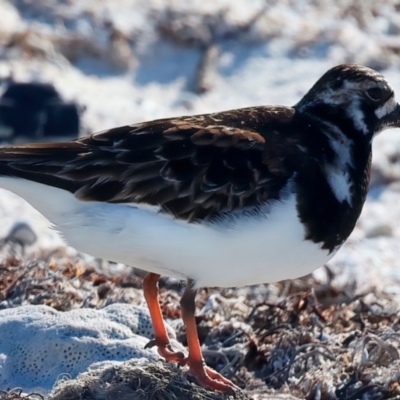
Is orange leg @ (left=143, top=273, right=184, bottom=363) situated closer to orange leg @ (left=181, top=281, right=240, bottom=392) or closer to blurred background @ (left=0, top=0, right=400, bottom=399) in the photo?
orange leg @ (left=181, top=281, right=240, bottom=392)

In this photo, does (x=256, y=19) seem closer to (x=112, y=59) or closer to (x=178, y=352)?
(x=112, y=59)

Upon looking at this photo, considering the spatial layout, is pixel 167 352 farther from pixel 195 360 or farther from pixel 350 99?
pixel 350 99

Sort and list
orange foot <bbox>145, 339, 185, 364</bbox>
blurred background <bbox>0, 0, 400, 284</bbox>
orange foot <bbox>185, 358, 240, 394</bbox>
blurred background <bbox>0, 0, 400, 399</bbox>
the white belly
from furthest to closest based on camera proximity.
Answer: blurred background <bbox>0, 0, 400, 284</bbox>, blurred background <bbox>0, 0, 400, 399</bbox>, orange foot <bbox>145, 339, 185, 364</bbox>, orange foot <bbox>185, 358, 240, 394</bbox>, the white belly

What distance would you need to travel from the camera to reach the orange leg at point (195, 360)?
3459 mm

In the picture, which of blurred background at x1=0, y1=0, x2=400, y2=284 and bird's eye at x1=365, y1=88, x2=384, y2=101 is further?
blurred background at x1=0, y1=0, x2=400, y2=284

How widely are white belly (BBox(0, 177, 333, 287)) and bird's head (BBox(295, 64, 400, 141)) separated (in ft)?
1.58

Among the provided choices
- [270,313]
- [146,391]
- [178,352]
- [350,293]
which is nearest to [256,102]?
[350,293]

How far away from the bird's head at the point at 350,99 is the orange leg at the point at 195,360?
2.74 ft

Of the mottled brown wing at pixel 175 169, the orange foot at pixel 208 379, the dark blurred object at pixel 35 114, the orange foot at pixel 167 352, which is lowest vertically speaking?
the orange foot at pixel 208 379

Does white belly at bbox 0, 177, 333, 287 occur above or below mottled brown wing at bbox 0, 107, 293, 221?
below

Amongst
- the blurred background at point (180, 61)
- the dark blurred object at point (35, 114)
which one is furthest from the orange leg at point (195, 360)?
the dark blurred object at point (35, 114)

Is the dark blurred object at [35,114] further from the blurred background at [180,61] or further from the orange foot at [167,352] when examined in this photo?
the orange foot at [167,352]

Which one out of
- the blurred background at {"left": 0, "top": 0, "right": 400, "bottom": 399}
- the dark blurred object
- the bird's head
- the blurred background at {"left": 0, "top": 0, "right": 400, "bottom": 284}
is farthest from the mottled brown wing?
the dark blurred object

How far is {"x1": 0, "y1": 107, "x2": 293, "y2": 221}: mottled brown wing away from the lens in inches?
134
